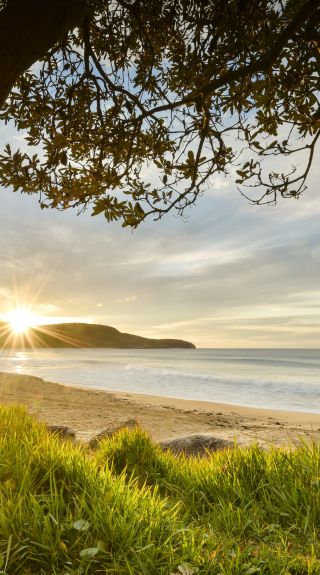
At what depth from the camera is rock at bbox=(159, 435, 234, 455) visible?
6926mm

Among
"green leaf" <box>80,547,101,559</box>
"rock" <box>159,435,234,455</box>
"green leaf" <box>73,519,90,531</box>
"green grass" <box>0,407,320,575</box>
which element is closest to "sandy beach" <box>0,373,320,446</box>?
"rock" <box>159,435,234,455</box>

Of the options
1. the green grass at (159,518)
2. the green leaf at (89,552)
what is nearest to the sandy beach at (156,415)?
the green grass at (159,518)

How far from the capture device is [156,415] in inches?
641

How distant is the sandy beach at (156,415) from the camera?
12.6 m

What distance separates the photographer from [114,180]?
4.33 m

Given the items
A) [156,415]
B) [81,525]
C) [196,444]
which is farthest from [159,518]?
[156,415]

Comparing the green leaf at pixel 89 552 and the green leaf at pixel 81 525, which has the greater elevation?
the green leaf at pixel 81 525

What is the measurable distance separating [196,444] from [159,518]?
14.7ft

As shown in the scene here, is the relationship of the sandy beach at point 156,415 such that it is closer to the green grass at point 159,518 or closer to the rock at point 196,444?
the rock at point 196,444

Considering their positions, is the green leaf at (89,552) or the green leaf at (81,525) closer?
the green leaf at (89,552)

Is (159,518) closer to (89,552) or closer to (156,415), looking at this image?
(89,552)

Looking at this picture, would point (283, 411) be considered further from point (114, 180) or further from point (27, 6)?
point (27, 6)

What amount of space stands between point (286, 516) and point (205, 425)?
11.7m

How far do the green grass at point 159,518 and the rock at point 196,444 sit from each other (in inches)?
99.3
